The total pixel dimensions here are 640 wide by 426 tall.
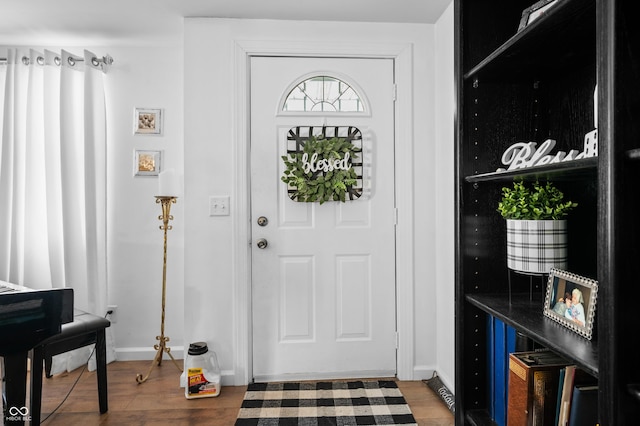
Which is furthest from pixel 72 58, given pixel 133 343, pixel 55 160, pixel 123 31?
pixel 133 343

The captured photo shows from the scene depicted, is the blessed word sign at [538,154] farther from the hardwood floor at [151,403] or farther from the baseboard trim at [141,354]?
the baseboard trim at [141,354]

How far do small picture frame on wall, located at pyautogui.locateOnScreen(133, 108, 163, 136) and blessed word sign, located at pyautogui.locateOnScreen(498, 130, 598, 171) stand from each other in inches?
93.6

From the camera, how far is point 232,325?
8.13 ft

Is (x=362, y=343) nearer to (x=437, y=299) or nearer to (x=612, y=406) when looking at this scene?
(x=437, y=299)

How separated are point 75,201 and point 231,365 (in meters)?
1.55

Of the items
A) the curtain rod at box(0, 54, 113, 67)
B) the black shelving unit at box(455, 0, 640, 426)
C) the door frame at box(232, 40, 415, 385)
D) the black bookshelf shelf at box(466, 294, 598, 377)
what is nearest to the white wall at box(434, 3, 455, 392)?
the door frame at box(232, 40, 415, 385)

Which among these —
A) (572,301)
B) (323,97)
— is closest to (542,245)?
(572,301)

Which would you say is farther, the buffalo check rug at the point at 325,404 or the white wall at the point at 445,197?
the white wall at the point at 445,197

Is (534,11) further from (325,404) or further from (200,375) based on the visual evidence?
(200,375)

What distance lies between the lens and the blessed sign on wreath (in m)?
2.46

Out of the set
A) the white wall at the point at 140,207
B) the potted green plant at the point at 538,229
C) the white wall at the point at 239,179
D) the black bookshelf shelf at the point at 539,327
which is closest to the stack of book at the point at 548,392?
the black bookshelf shelf at the point at 539,327

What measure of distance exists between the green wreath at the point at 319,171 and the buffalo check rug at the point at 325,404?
3.72 ft

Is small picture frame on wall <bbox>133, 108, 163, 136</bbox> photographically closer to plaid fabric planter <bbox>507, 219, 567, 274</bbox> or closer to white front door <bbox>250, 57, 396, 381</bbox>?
white front door <bbox>250, 57, 396, 381</bbox>

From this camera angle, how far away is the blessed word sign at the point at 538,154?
1.01m
